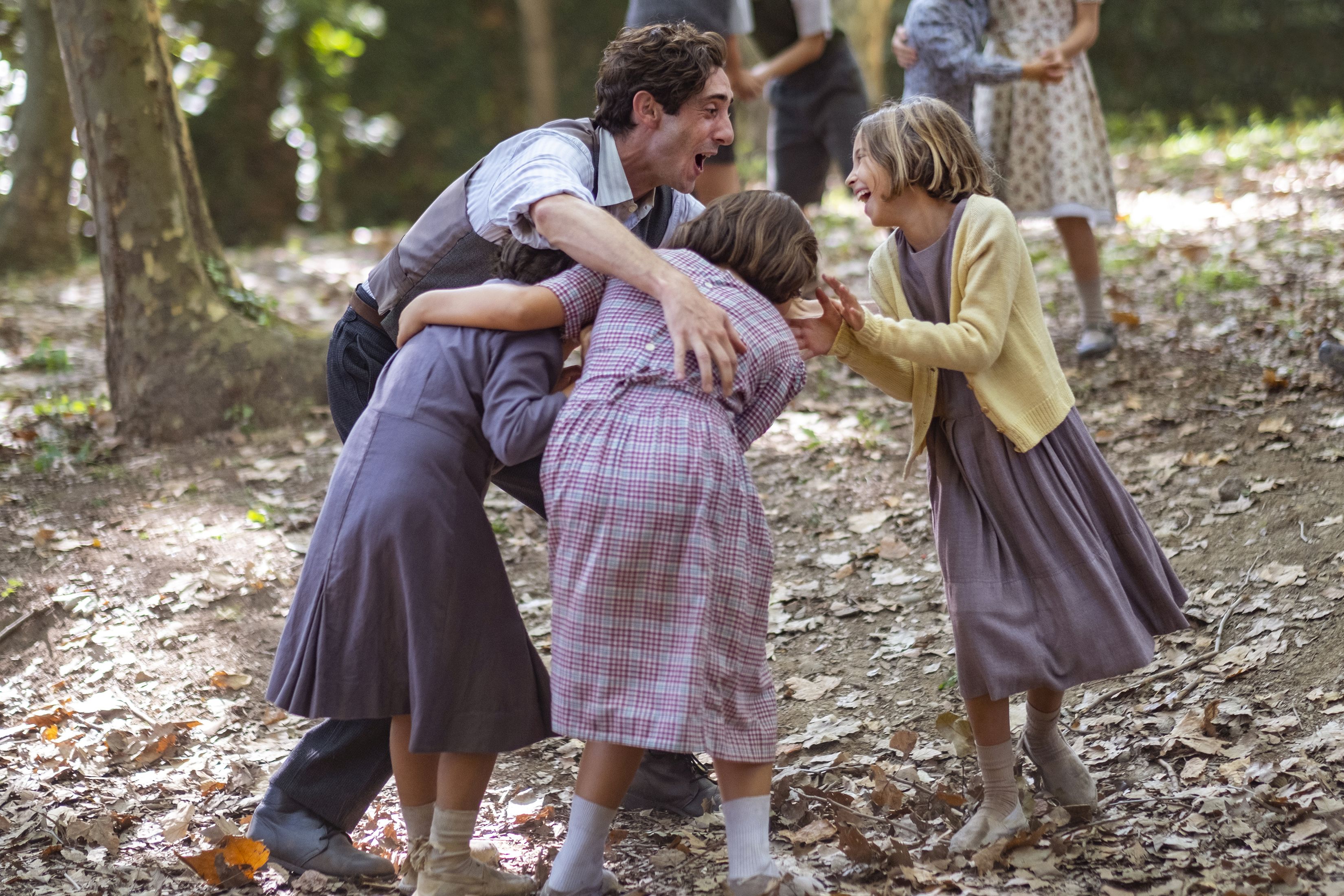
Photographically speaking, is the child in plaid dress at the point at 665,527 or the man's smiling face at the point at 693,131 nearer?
the child in plaid dress at the point at 665,527

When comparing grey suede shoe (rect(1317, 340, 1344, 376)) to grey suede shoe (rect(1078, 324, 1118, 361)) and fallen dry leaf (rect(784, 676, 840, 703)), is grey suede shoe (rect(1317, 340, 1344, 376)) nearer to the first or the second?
grey suede shoe (rect(1078, 324, 1118, 361))

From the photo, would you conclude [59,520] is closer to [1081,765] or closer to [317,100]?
[1081,765]

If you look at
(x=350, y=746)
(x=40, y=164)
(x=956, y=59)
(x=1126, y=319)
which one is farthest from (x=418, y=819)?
(x=40, y=164)

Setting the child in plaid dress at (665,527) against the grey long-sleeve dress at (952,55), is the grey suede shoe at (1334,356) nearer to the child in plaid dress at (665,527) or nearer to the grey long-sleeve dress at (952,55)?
the grey long-sleeve dress at (952,55)

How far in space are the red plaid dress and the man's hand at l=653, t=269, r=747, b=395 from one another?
0.05 meters

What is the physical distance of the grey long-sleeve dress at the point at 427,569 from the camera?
240 cm

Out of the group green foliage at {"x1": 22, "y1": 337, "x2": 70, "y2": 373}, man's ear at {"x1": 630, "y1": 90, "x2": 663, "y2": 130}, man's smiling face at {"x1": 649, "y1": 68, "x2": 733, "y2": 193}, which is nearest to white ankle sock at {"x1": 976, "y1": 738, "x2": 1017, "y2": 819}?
man's smiling face at {"x1": 649, "y1": 68, "x2": 733, "y2": 193}

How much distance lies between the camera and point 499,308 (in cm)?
240

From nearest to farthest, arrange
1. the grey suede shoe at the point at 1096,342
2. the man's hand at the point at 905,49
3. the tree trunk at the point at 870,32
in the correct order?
the man's hand at the point at 905,49
the grey suede shoe at the point at 1096,342
the tree trunk at the point at 870,32

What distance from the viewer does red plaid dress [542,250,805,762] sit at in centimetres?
225

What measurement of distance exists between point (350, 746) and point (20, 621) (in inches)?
75.1

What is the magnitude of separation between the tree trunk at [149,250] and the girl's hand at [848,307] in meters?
3.95

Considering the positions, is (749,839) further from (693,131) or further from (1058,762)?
(693,131)

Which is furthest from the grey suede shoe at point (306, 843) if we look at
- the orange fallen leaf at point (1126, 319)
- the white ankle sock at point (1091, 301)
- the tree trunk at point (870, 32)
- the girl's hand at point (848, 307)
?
the tree trunk at point (870, 32)
